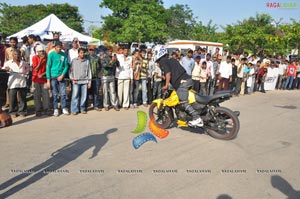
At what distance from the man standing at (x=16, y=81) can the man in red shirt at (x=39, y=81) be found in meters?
0.27

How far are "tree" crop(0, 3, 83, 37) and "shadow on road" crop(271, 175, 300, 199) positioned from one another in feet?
120

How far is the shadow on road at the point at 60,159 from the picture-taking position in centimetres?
395

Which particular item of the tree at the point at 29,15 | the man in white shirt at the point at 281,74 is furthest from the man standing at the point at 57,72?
the tree at the point at 29,15

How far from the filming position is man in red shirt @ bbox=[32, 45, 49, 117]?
7609 mm

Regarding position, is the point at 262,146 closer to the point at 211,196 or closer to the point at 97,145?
the point at 211,196

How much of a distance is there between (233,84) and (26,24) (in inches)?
1712

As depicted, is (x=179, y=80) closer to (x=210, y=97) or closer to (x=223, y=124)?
(x=210, y=97)

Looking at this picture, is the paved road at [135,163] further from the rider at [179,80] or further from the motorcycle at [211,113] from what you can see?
the rider at [179,80]

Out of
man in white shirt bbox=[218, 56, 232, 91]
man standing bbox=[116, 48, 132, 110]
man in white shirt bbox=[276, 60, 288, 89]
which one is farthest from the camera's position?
man in white shirt bbox=[276, 60, 288, 89]

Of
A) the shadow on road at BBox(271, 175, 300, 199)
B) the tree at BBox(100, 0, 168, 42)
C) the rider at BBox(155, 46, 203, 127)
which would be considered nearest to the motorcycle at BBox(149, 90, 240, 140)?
the rider at BBox(155, 46, 203, 127)

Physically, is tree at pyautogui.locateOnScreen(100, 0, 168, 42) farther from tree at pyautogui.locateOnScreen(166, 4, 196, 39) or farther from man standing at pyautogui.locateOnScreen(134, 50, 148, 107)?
man standing at pyautogui.locateOnScreen(134, 50, 148, 107)

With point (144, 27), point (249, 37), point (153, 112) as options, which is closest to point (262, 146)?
point (153, 112)

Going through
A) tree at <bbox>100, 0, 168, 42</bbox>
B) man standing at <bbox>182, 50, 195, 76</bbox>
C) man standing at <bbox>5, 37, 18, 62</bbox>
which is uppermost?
tree at <bbox>100, 0, 168, 42</bbox>

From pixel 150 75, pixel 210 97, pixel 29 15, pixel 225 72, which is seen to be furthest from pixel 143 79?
pixel 29 15
